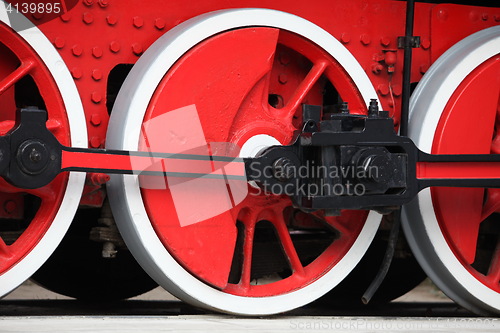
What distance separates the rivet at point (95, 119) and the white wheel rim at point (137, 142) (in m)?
0.06

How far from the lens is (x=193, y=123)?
1865 millimetres

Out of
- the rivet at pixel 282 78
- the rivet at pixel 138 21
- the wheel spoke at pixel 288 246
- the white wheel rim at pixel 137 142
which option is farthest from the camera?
the rivet at pixel 282 78

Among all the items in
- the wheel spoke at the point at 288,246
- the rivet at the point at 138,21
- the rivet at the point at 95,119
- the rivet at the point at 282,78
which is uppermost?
the rivet at the point at 138,21

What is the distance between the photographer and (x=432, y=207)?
2.10 meters

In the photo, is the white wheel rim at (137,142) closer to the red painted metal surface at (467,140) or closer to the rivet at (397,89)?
the rivet at (397,89)

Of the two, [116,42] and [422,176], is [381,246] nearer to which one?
[422,176]

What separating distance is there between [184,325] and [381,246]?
1355 millimetres

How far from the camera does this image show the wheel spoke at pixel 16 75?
1.75 metres

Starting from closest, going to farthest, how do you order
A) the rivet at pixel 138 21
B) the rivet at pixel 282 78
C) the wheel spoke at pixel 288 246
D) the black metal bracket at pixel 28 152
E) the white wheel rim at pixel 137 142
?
the black metal bracket at pixel 28 152 → the white wheel rim at pixel 137 142 → the rivet at pixel 138 21 → the wheel spoke at pixel 288 246 → the rivet at pixel 282 78

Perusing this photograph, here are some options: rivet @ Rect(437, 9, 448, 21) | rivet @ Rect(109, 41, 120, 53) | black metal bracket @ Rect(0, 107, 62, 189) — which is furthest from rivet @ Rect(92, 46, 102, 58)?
rivet @ Rect(437, 9, 448, 21)

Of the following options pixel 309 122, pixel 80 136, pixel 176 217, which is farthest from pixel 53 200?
pixel 309 122

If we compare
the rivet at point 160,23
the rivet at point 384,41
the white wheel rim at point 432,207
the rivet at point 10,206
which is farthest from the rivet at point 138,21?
the white wheel rim at point 432,207

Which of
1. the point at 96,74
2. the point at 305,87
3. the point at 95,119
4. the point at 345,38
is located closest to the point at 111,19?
the point at 96,74

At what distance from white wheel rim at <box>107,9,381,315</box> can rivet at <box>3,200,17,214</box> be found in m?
0.29
